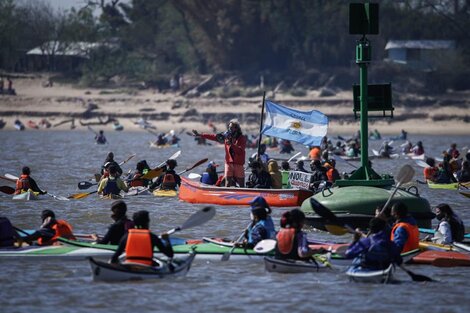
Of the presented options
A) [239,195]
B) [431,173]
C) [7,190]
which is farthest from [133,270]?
[431,173]

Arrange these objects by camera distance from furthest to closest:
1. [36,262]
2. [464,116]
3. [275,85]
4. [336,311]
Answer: [275,85] < [464,116] < [36,262] < [336,311]

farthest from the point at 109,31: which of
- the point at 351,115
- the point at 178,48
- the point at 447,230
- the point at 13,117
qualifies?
the point at 447,230

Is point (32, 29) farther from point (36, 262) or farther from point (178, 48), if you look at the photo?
point (36, 262)

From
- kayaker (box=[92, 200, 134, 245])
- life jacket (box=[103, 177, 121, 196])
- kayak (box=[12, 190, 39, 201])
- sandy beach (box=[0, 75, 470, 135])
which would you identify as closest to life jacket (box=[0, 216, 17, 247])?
kayaker (box=[92, 200, 134, 245])

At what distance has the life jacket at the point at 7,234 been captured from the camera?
17750 mm

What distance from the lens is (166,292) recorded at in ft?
52.9

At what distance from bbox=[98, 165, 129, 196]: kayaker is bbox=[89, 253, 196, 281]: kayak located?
37.5 ft

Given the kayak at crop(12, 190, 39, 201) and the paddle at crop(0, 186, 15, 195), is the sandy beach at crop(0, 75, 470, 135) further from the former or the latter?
the paddle at crop(0, 186, 15, 195)

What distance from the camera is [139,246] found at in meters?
15.6

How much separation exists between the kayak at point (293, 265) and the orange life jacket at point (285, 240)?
0.16 metres

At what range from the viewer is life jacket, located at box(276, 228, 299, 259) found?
16.4 metres

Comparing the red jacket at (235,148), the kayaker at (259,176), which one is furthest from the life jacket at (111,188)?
the kayaker at (259,176)

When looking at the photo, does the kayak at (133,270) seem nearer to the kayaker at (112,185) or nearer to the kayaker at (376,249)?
the kayaker at (376,249)

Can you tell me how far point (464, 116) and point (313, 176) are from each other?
6188 centimetres
